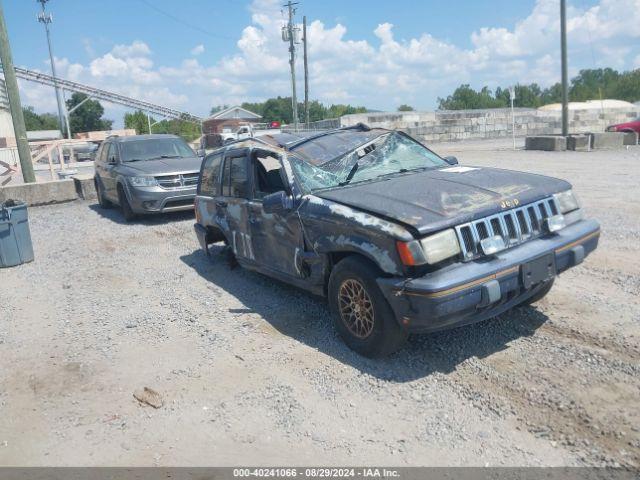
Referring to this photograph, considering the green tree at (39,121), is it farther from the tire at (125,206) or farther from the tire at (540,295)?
the tire at (540,295)

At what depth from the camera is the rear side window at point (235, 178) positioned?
5785 millimetres

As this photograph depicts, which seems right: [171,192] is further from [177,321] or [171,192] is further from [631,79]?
[631,79]

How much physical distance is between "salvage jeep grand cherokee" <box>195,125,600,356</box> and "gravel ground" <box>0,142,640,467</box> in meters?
0.38

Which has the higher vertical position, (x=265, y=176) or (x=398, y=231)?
(x=265, y=176)

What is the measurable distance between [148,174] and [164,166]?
446mm

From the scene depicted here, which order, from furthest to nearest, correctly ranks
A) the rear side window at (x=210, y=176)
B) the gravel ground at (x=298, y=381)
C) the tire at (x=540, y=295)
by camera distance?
the rear side window at (x=210, y=176), the tire at (x=540, y=295), the gravel ground at (x=298, y=381)

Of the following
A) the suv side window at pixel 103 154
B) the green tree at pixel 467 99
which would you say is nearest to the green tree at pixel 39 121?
the green tree at pixel 467 99

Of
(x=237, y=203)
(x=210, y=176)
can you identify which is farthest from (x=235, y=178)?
(x=210, y=176)

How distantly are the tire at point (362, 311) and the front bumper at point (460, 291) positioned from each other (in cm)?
17

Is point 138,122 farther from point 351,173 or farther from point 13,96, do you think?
point 351,173

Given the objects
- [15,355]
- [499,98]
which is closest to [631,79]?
[499,98]

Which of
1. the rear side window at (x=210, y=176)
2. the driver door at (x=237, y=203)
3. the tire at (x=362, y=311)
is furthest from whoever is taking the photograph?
→ the rear side window at (x=210, y=176)

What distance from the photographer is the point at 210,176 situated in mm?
6633

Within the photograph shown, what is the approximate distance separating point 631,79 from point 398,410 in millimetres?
92127
